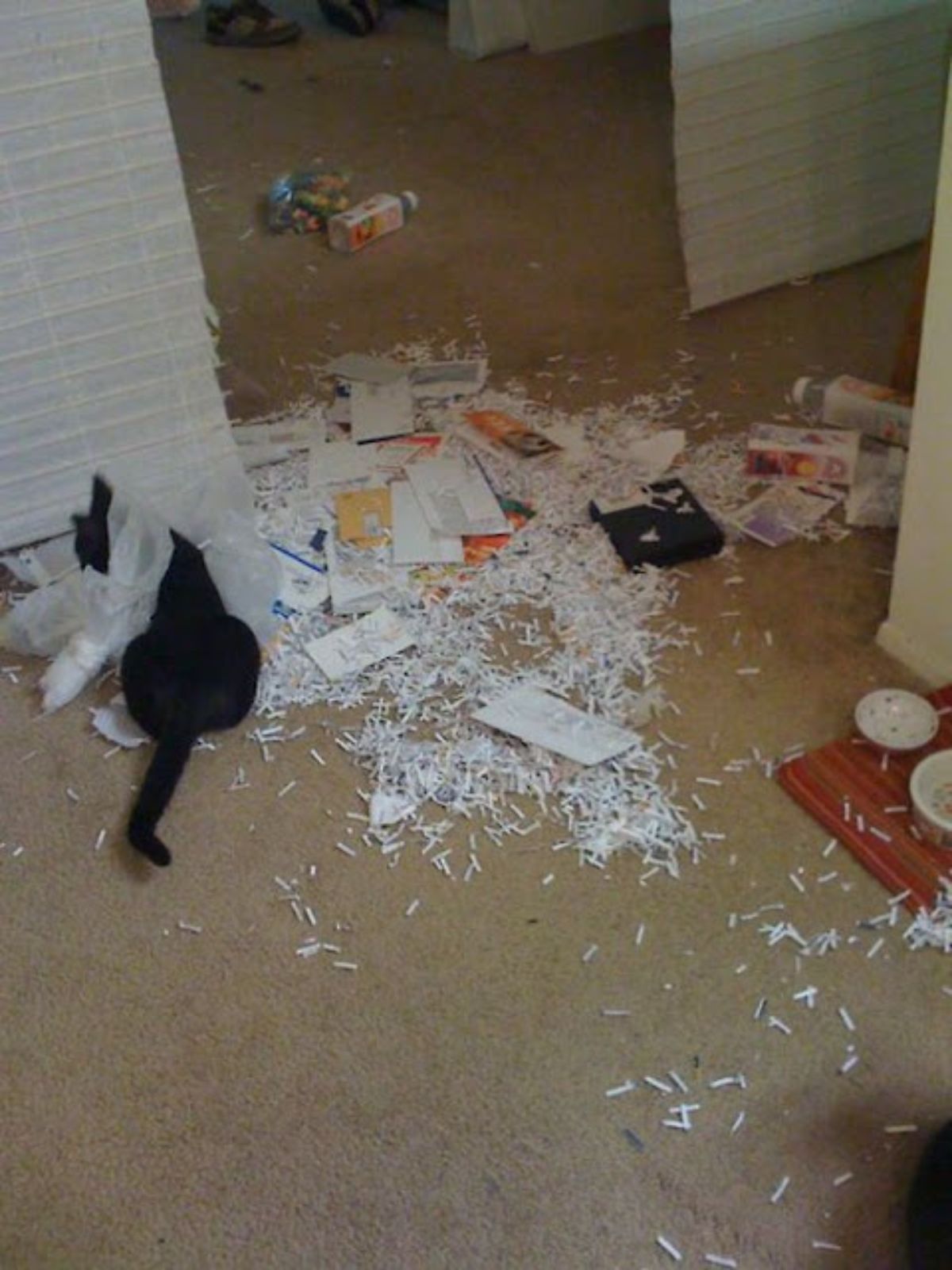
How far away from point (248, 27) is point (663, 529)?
9.96ft

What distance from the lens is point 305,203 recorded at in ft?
9.63

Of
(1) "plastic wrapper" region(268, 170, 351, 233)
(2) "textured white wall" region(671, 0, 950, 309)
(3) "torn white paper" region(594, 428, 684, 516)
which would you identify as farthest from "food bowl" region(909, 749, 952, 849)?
(1) "plastic wrapper" region(268, 170, 351, 233)

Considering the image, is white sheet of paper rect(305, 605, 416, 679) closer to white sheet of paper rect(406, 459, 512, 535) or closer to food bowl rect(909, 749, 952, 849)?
white sheet of paper rect(406, 459, 512, 535)

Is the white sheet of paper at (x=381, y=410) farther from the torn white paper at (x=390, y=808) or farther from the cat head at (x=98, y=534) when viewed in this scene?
A: the torn white paper at (x=390, y=808)

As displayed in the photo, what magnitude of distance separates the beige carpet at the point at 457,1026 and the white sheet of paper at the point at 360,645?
10 centimetres

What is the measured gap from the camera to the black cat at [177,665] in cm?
157

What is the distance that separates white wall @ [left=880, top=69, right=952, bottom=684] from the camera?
1.37 m

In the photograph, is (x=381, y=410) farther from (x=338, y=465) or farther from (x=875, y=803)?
(x=875, y=803)

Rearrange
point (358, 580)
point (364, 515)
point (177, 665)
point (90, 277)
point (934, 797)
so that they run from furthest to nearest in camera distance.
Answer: point (364, 515), point (358, 580), point (90, 277), point (177, 665), point (934, 797)

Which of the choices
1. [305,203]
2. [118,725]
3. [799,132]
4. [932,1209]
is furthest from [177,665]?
[305,203]

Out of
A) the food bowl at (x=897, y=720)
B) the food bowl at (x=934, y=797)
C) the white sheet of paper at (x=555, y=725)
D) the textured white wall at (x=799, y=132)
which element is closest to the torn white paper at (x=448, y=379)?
the textured white wall at (x=799, y=132)

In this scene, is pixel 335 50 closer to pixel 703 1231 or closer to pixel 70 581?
pixel 70 581

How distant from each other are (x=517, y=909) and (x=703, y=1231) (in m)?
0.39

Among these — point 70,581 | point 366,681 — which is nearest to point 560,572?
point 366,681
